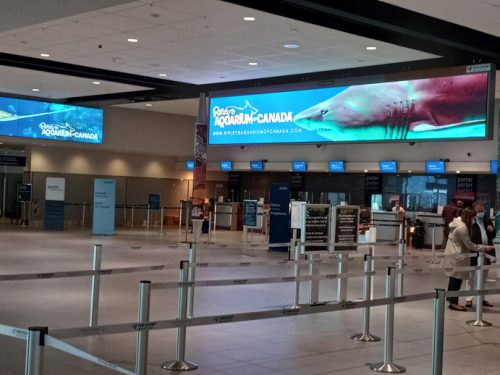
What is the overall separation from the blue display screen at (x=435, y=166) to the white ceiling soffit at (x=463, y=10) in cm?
905

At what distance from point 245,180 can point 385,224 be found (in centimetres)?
913

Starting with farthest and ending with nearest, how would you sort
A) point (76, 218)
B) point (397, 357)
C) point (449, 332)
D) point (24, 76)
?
point (76, 218) → point (24, 76) → point (449, 332) → point (397, 357)

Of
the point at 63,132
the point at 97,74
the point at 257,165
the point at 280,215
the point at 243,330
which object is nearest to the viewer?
the point at 243,330

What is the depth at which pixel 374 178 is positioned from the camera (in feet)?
81.4

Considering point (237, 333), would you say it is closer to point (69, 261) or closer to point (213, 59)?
point (69, 261)

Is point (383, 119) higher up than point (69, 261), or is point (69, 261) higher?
point (383, 119)

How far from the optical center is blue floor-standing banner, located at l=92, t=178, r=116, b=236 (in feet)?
77.8

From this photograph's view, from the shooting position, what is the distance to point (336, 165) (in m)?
24.0

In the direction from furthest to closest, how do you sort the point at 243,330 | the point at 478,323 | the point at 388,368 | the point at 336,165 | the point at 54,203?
1. the point at 54,203
2. the point at 336,165
3. the point at 478,323
4. the point at 243,330
5. the point at 388,368

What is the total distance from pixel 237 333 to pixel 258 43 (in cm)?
792

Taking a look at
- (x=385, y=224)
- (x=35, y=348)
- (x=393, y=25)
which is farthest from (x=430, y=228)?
(x=35, y=348)

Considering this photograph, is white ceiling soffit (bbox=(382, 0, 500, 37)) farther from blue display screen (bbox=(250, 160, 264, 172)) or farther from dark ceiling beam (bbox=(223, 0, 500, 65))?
blue display screen (bbox=(250, 160, 264, 172))

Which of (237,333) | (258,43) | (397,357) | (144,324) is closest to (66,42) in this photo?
(258,43)

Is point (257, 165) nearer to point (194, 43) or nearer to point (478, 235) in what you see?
point (194, 43)
